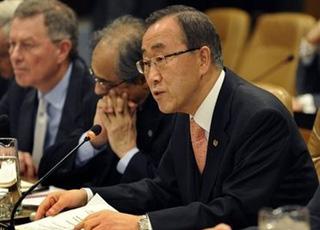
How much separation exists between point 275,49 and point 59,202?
4.32m

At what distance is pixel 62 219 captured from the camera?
3072mm

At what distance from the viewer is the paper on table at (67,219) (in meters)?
3.01

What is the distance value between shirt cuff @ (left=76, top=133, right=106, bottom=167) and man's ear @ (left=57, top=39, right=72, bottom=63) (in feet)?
1.81

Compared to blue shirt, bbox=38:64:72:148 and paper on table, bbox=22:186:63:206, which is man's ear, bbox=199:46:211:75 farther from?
blue shirt, bbox=38:64:72:148

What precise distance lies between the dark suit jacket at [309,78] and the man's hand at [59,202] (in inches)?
150

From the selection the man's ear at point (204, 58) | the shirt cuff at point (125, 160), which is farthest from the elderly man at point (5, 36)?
the man's ear at point (204, 58)

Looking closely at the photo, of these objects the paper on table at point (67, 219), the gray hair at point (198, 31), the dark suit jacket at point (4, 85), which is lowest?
the dark suit jacket at point (4, 85)

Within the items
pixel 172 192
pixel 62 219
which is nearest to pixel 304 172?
pixel 172 192

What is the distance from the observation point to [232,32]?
7625 millimetres

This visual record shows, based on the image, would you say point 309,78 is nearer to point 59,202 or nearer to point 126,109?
point 126,109

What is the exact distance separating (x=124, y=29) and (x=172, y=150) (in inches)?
31.3

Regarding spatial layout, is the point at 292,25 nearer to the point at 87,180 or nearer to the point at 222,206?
the point at 87,180

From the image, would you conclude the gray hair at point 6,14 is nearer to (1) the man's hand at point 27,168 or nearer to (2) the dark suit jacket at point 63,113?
(2) the dark suit jacket at point 63,113

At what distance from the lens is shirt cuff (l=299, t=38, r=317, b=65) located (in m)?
6.83
